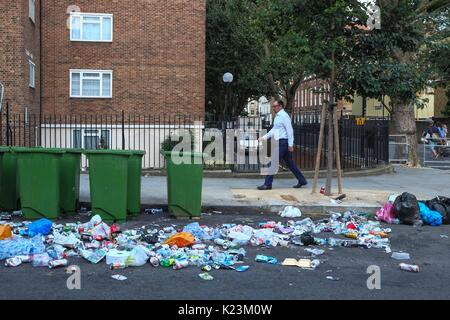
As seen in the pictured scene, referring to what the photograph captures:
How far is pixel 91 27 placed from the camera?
21156mm

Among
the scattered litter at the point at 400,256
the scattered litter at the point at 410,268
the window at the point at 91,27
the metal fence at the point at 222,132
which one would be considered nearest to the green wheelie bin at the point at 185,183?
the scattered litter at the point at 400,256

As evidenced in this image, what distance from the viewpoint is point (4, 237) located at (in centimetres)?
725

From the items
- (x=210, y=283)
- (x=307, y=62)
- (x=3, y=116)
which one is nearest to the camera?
(x=210, y=283)

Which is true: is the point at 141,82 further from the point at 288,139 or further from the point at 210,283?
the point at 210,283

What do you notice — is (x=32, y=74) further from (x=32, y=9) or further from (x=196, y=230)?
(x=196, y=230)

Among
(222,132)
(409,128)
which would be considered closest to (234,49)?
(409,128)

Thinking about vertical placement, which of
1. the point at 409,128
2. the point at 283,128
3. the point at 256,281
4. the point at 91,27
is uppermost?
the point at 91,27

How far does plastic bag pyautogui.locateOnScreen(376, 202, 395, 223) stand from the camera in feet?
30.3

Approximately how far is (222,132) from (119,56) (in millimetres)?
6108

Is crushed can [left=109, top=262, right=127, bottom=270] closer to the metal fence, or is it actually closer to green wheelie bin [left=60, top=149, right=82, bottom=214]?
green wheelie bin [left=60, top=149, right=82, bottom=214]

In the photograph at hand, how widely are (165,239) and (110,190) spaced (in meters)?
Result: 1.76

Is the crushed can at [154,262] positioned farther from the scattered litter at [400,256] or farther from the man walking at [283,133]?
the man walking at [283,133]

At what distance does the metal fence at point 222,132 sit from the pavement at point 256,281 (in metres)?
9.31
